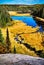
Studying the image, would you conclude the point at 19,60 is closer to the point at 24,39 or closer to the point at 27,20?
the point at 24,39

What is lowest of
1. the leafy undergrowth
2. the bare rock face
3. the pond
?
→ the bare rock face

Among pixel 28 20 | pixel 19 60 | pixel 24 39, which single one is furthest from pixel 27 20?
pixel 19 60

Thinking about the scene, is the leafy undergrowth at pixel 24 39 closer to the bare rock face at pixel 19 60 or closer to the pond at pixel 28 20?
the pond at pixel 28 20

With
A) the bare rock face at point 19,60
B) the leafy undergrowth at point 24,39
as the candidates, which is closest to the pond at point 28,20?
the leafy undergrowth at point 24,39

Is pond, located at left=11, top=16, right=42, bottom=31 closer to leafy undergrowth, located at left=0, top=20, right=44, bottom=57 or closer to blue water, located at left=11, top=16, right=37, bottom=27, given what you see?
blue water, located at left=11, top=16, right=37, bottom=27

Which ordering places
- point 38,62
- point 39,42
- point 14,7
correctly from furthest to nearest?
point 14,7, point 39,42, point 38,62

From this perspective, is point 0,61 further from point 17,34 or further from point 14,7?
point 14,7

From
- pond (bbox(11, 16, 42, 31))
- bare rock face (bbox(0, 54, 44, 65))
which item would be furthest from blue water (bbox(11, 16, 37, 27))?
bare rock face (bbox(0, 54, 44, 65))

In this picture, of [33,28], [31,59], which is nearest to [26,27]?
[33,28]
